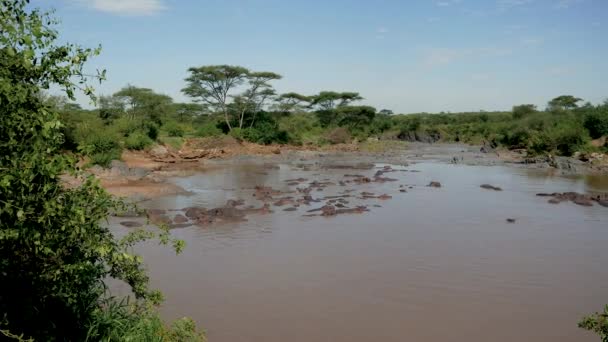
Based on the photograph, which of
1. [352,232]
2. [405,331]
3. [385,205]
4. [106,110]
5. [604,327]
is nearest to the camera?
[604,327]

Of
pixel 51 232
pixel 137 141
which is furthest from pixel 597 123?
pixel 51 232

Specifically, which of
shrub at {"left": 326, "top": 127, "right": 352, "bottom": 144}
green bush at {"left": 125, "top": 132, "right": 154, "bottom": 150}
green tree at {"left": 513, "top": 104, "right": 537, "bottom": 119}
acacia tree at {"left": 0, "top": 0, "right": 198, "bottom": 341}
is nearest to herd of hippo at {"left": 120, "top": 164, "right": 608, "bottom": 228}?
acacia tree at {"left": 0, "top": 0, "right": 198, "bottom": 341}

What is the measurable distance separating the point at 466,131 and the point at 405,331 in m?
48.2

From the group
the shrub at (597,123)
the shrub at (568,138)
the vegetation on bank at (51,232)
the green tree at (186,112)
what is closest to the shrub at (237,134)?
the green tree at (186,112)

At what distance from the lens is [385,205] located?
13773mm

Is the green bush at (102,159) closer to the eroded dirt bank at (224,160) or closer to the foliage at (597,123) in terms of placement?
the eroded dirt bank at (224,160)

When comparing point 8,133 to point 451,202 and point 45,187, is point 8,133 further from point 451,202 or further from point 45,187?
point 451,202

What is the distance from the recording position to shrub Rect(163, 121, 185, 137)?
108 ft

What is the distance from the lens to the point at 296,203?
14055 millimetres

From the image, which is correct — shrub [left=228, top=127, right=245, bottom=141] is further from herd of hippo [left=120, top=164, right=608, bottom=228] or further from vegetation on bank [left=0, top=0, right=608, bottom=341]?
vegetation on bank [left=0, top=0, right=608, bottom=341]

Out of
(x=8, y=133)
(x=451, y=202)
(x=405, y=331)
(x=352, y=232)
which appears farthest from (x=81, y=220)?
(x=451, y=202)

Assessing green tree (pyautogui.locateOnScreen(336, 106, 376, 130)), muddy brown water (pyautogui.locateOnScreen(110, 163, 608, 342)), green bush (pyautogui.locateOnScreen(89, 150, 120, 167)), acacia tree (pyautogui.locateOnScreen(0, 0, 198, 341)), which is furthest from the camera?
green tree (pyautogui.locateOnScreen(336, 106, 376, 130))

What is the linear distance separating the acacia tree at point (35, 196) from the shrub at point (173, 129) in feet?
102

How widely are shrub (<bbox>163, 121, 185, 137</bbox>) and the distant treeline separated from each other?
0.23 ft
